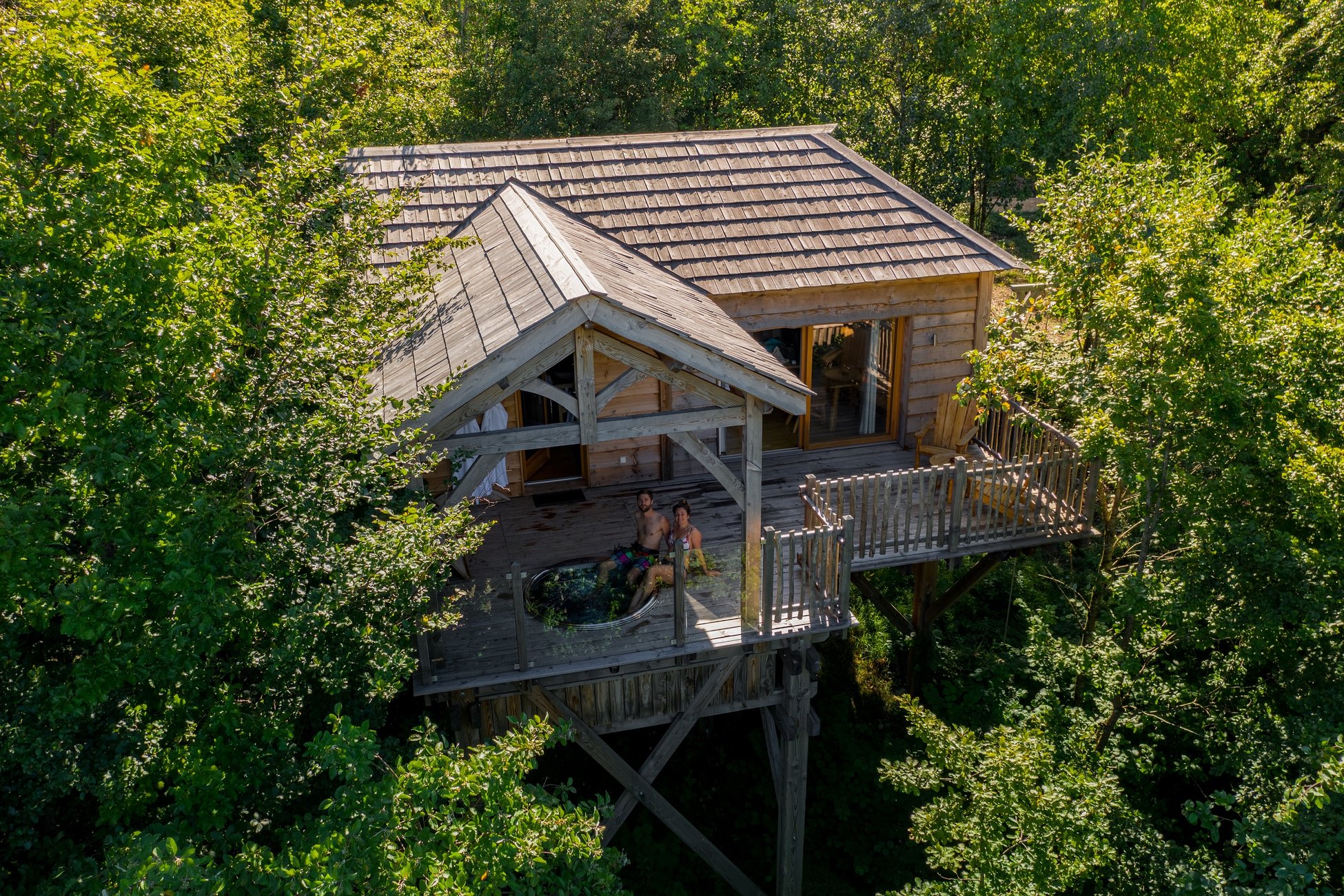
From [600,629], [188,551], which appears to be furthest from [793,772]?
[188,551]

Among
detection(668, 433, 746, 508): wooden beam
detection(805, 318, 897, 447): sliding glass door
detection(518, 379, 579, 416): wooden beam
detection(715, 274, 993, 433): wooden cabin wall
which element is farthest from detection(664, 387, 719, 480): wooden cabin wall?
detection(518, 379, 579, 416): wooden beam

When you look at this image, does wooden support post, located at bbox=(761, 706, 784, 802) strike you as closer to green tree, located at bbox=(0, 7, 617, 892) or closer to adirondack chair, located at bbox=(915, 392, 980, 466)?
adirondack chair, located at bbox=(915, 392, 980, 466)

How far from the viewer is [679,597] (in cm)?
880

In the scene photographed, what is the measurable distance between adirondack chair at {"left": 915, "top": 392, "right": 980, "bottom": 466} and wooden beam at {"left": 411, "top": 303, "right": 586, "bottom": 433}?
5.84m

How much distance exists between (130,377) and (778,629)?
6.09 meters

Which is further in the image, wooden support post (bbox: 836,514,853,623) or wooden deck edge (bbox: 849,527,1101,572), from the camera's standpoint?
wooden deck edge (bbox: 849,527,1101,572)

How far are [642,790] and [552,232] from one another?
6.07 meters

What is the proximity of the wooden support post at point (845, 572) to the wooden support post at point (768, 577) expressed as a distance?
0.55 meters

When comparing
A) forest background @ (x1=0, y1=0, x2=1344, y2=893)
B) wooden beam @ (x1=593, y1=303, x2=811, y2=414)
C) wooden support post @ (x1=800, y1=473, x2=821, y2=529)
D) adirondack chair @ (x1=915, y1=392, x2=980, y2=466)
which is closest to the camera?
forest background @ (x1=0, y1=0, x2=1344, y2=893)

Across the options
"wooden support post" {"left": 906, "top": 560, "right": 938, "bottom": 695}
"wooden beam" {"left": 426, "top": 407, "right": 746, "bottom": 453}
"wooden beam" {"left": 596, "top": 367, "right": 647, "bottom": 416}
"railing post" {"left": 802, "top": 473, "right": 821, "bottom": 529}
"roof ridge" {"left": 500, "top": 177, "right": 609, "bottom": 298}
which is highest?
"roof ridge" {"left": 500, "top": 177, "right": 609, "bottom": 298}

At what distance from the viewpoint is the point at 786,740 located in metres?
10.4

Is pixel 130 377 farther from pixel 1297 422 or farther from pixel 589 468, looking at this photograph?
pixel 1297 422

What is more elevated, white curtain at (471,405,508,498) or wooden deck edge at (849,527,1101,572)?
white curtain at (471,405,508,498)

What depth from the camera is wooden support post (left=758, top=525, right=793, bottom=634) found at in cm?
888
